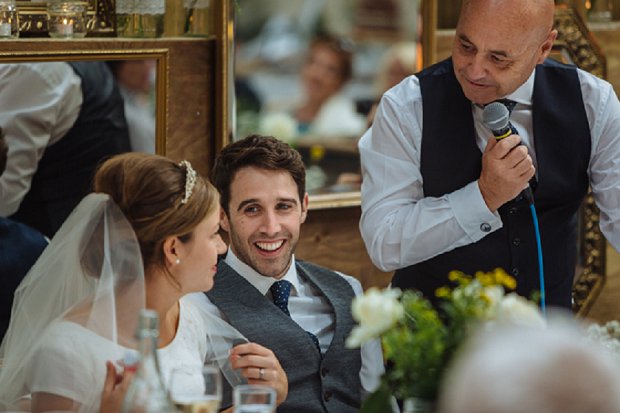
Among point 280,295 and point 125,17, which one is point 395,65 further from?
point 280,295

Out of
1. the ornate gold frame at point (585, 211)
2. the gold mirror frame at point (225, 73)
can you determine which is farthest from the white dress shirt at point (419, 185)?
the ornate gold frame at point (585, 211)

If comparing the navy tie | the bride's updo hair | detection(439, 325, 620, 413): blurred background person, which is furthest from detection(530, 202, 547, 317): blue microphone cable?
detection(439, 325, 620, 413): blurred background person

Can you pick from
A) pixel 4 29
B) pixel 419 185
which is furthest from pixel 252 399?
pixel 4 29

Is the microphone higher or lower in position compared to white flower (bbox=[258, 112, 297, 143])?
higher

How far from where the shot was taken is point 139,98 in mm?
4141

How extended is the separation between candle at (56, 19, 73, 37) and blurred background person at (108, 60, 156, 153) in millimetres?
198

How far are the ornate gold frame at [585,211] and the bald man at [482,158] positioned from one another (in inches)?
64.2

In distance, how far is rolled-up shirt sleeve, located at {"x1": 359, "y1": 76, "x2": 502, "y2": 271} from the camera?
329cm

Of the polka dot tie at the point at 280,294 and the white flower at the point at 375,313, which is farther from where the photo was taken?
the polka dot tie at the point at 280,294

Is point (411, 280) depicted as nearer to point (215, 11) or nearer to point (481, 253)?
point (481, 253)

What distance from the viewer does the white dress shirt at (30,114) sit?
385 centimetres

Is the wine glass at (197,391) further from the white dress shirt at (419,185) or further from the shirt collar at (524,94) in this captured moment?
the shirt collar at (524,94)

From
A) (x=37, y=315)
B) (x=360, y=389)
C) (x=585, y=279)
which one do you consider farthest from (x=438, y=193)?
(x=585, y=279)

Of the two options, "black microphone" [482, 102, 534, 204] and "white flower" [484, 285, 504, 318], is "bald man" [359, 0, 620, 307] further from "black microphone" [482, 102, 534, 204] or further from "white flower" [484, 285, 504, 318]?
"white flower" [484, 285, 504, 318]
